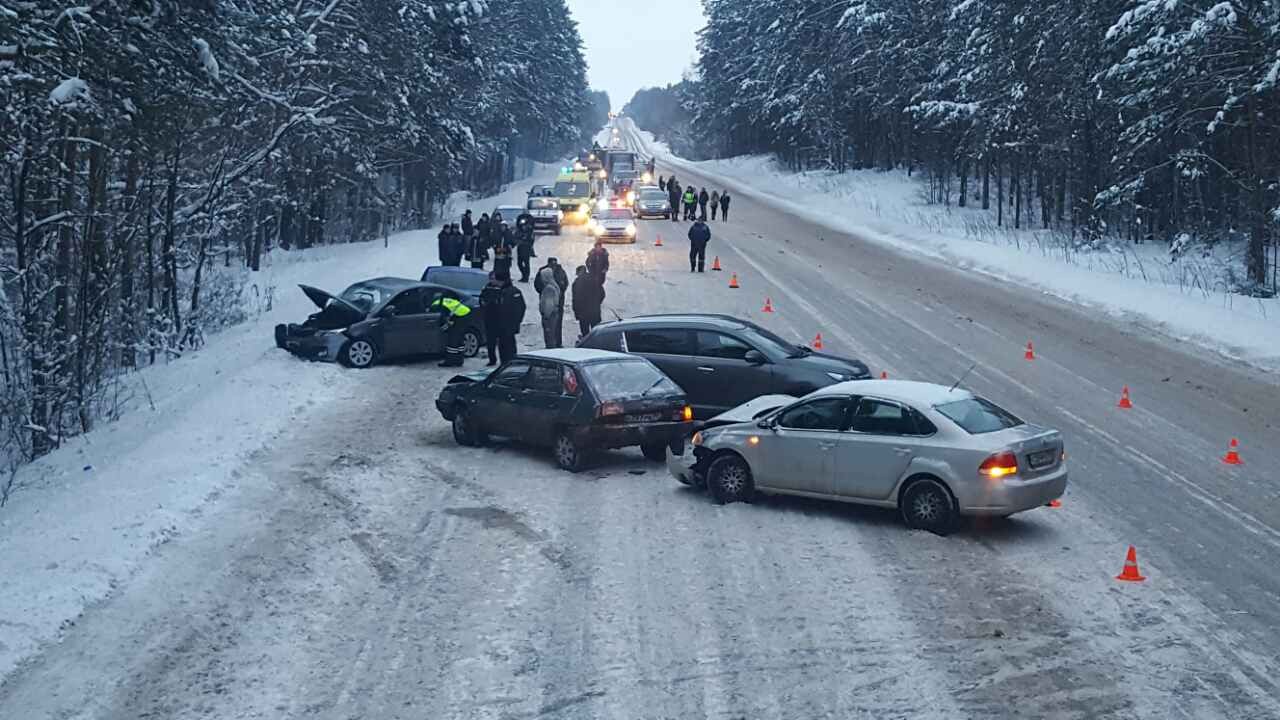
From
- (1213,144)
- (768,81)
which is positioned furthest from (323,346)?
(768,81)

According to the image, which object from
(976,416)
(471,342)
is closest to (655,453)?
(976,416)

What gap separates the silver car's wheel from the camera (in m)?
23.2

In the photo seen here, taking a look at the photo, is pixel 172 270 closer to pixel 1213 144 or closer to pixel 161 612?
pixel 161 612

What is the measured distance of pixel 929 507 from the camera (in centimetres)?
1286

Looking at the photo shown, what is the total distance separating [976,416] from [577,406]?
16.3 feet

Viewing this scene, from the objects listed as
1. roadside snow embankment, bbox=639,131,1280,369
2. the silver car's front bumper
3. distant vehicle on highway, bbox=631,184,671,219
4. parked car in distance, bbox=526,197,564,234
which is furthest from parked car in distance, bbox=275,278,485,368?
distant vehicle on highway, bbox=631,184,671,219

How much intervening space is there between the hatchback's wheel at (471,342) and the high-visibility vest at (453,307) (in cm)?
35

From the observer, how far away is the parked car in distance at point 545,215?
161ft

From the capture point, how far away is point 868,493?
43.6 feet

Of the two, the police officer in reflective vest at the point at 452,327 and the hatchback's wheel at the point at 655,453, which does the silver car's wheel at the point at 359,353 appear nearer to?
the police officer in reflective vest at the point at 452,327

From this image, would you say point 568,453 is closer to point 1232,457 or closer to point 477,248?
point 1232,457

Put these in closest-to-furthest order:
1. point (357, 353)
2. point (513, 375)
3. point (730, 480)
→ 1. point (730, 480)
2. point (513, 375)
3. point (357, 353)

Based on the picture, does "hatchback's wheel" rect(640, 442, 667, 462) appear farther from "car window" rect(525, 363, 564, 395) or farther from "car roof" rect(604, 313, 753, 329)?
"car roof" rect(604, 313, 753, 329)

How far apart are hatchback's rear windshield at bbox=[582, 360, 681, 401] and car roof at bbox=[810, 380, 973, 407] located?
264cm
